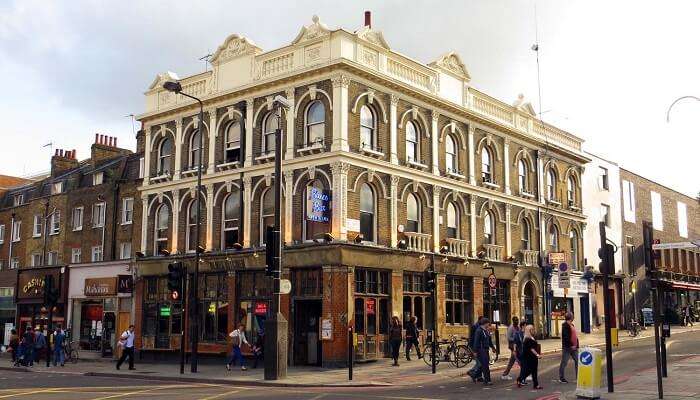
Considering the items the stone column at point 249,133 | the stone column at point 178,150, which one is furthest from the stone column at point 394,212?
the stone column at point 178,150

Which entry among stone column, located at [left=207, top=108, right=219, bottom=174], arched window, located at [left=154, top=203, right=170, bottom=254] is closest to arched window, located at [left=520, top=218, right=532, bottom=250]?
stone column, located at [left=207, top=108, right=219, bottom=174]

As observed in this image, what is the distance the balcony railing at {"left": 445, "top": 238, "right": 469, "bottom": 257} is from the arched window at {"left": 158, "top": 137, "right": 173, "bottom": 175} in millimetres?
14272

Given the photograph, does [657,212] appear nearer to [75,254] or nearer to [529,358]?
[529,358]

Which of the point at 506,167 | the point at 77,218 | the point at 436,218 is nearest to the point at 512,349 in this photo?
the point at 436,218

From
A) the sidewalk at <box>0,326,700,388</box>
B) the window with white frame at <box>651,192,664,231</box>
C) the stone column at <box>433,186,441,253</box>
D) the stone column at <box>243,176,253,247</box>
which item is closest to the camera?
the sidewalk at <box>0,326,700,388</box>

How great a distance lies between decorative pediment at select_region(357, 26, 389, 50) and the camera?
1177 inches

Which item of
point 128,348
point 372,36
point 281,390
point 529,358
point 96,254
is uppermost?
point 372,36

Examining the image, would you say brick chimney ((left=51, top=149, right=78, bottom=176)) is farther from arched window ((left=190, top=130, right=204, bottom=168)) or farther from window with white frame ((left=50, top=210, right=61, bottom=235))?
arched window ((left=190, top=130, right=204, bottom=168))

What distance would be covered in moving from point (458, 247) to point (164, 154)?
50.1ft

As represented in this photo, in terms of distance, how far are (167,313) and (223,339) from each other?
4139 millimetres

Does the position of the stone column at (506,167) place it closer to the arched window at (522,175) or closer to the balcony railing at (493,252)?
the arched window at (522,175)

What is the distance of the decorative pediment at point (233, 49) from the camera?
105ft

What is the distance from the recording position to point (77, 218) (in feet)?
140

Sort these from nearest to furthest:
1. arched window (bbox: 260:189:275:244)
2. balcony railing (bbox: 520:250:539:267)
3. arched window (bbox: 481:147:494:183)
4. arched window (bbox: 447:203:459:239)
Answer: arched window (bbox: 260:189:275:244)
arched window (bbox: 447:203:459:239)
arched window (bbox: 481:147:494:183)
balcony railing (bbox: 520:250:539:267)
